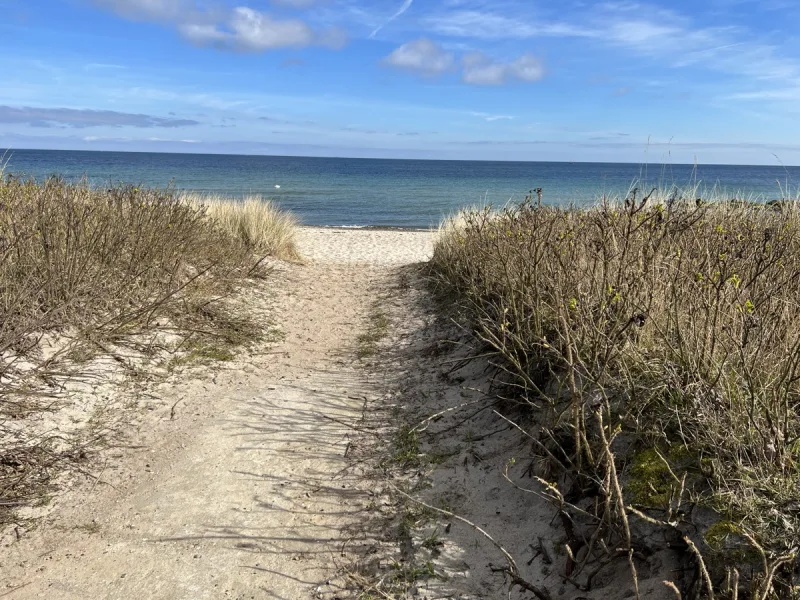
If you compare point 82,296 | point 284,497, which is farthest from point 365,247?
point 284,497

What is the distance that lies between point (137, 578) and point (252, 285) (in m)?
5.99

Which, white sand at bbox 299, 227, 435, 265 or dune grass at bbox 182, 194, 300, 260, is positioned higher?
dune grass at bbox 182, 194, 300, 260

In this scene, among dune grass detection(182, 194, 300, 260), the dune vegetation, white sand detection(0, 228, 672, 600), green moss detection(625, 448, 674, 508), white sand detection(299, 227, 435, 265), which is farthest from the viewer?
white sand detection(299, 227, 435, 265)

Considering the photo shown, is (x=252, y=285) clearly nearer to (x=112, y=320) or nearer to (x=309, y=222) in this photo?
(x=112, y=320)

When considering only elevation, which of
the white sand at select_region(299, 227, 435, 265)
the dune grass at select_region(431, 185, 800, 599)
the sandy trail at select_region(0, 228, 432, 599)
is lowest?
the sandy trail at select_region(0, 228, 432, 599)

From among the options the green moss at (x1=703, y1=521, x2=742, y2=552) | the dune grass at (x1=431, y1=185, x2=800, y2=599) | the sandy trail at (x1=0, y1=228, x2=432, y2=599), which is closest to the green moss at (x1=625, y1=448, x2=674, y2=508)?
the dune grass at (x1=431, y1=185, x2=800, y2=599)

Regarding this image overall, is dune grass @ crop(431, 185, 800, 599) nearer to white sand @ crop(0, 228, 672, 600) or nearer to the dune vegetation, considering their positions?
white sand @ crop(0, 228, 672, 600)

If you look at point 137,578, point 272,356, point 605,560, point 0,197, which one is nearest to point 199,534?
point 137,578

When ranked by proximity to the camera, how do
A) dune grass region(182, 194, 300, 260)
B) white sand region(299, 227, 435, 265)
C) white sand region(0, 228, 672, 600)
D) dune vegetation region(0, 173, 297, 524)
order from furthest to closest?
white sand region(299, 227, 435, 265)
dune grass region(182, 194, 300, 260)
dune vegetation region(0, 173, 297, 524)
white sand region(0, 228, 672, 600)

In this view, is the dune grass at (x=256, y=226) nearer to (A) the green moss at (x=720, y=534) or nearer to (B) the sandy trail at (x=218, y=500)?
(B) the sandy trail at (x=218, y=500)

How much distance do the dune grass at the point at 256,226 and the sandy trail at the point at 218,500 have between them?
548cm

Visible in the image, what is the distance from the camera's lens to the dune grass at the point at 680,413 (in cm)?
223

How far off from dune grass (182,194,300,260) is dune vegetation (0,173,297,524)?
6.73 feet

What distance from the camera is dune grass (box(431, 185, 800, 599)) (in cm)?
223
